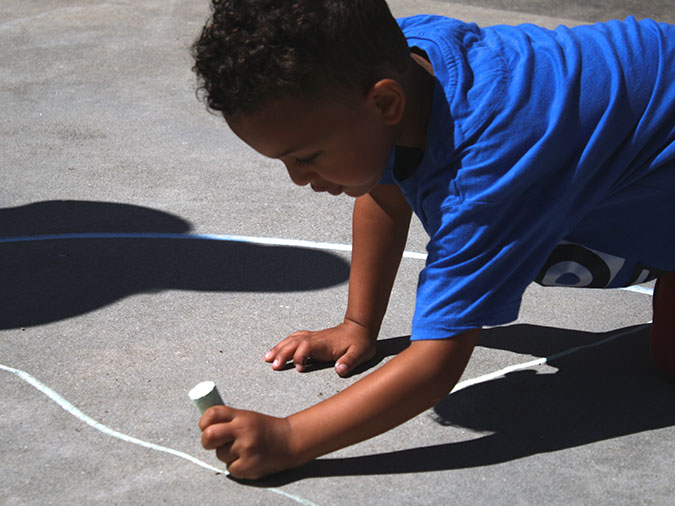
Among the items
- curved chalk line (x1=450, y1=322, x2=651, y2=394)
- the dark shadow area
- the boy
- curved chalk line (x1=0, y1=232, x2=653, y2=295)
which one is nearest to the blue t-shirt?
the boy

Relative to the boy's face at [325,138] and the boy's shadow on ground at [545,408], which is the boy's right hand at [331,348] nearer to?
the boy's shadow on ground at [545,408]

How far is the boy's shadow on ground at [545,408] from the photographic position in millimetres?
1787

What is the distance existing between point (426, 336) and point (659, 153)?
61cm

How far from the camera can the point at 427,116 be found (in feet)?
5.49

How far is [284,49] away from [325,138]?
0.17 m

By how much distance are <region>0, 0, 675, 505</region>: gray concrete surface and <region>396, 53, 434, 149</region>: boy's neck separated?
25.1 inches

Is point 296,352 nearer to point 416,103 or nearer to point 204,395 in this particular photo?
point 204,395

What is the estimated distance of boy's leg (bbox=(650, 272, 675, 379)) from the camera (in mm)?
2041

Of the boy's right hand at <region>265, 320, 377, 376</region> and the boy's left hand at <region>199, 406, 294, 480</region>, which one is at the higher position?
the boy's left hand at <region>199, 406, 294, 480</region>

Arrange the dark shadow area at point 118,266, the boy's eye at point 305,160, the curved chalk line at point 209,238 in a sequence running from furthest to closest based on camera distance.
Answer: the curved chalk line at point 209,238 < the dark shadow area at point 118,266 < the boy's eye at point 305,160

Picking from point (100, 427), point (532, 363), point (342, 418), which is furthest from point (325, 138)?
point (532, 363)

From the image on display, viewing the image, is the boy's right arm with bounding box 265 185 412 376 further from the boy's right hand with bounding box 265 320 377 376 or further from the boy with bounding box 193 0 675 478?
the boy with bounding box 193 0 675 478

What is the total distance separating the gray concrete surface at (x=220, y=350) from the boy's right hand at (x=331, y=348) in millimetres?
40

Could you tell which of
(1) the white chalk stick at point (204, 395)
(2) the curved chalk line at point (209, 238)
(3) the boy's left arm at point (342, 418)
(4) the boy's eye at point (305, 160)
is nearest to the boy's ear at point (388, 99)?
(4) the boy's eye at point (305, 160)
